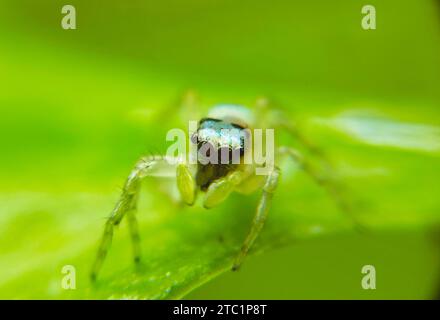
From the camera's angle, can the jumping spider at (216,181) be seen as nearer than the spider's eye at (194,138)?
Yes

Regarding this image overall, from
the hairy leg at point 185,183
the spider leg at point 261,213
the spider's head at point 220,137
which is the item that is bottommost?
the spider leg at point 261,213

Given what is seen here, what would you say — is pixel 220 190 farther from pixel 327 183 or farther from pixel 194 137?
pixel 327 183

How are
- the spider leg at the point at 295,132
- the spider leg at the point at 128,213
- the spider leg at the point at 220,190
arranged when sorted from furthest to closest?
the spider leg at the point at 295,132, the spider leg at the point at 220,190, the spider leg at the point at 128,213

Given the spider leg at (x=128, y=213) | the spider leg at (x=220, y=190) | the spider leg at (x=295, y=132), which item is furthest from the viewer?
the spider leg at (x=295, y=132)

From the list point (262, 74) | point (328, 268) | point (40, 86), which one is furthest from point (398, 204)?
point (40, 86)

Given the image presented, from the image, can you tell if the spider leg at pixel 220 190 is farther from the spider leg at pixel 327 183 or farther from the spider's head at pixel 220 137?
the spider leg at pixel 327 183

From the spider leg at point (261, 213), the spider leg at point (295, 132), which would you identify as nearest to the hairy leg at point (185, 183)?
the spider leg at point (261, 213)
